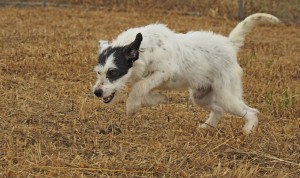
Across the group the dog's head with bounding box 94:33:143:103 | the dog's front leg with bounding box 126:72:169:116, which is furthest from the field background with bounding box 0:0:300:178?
the dog's head with bounding box 94:33:143:103

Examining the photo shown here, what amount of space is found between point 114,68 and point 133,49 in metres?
0.28

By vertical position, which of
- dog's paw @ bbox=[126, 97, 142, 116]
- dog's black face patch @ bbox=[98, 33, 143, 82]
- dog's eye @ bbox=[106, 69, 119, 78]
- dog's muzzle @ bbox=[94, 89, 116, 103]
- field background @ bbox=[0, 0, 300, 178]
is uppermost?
dog's black face patch @ bbox=[98, 33, 143, 82]

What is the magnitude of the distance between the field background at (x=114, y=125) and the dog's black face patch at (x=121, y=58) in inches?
24.9

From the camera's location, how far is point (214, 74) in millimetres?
7402

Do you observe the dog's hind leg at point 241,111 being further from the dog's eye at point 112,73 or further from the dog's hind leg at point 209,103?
the dog's eye at point 112,73

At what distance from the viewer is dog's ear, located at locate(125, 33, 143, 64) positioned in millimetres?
6590

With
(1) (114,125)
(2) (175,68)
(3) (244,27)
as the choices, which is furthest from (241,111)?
(1) (114,125)

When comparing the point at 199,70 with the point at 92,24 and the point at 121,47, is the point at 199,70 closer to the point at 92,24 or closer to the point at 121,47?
the point at 121,47

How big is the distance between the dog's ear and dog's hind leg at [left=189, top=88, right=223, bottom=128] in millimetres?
1154

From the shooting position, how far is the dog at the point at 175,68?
21.9ft

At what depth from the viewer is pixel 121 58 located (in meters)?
6.68

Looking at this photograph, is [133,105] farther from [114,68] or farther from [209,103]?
[209,103]

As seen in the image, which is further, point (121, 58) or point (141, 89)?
point (141, 89)

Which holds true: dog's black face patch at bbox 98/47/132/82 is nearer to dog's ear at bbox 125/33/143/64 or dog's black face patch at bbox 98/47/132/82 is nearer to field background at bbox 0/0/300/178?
dog's ear at bbox 125/33/143/64
